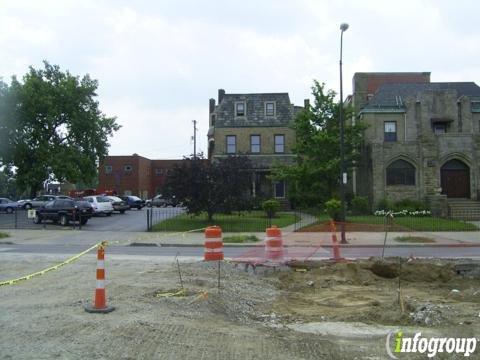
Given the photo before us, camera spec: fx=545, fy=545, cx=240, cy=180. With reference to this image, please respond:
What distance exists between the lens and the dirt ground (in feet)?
19.8

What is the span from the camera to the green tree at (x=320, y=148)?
120ft

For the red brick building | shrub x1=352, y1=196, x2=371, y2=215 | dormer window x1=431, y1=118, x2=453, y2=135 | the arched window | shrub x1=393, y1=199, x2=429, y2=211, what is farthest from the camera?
the red brick building

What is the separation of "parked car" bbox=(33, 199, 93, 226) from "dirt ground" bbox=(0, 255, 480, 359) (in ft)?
69.2

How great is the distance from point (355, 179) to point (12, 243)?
31401mm

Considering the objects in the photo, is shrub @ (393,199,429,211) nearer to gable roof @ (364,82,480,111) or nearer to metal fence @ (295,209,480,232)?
metal fence @ (295,209,480,232)

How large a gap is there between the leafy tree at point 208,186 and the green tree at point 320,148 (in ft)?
24.0

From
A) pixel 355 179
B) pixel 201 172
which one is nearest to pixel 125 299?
pixel 201 172

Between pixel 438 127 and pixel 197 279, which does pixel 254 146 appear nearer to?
pixel 438 127

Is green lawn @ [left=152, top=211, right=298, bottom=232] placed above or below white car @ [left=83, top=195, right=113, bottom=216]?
below

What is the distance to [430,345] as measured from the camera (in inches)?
247

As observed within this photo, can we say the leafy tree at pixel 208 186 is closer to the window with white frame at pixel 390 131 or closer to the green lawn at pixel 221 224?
the green lawn at pixel 221 224

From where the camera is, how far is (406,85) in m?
46.4

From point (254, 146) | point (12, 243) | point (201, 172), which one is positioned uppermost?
point (254, 146)

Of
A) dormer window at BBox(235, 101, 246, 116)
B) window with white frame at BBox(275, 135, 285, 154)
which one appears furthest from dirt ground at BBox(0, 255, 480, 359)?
dormer window at BBox(235, 101, 246, 116)
